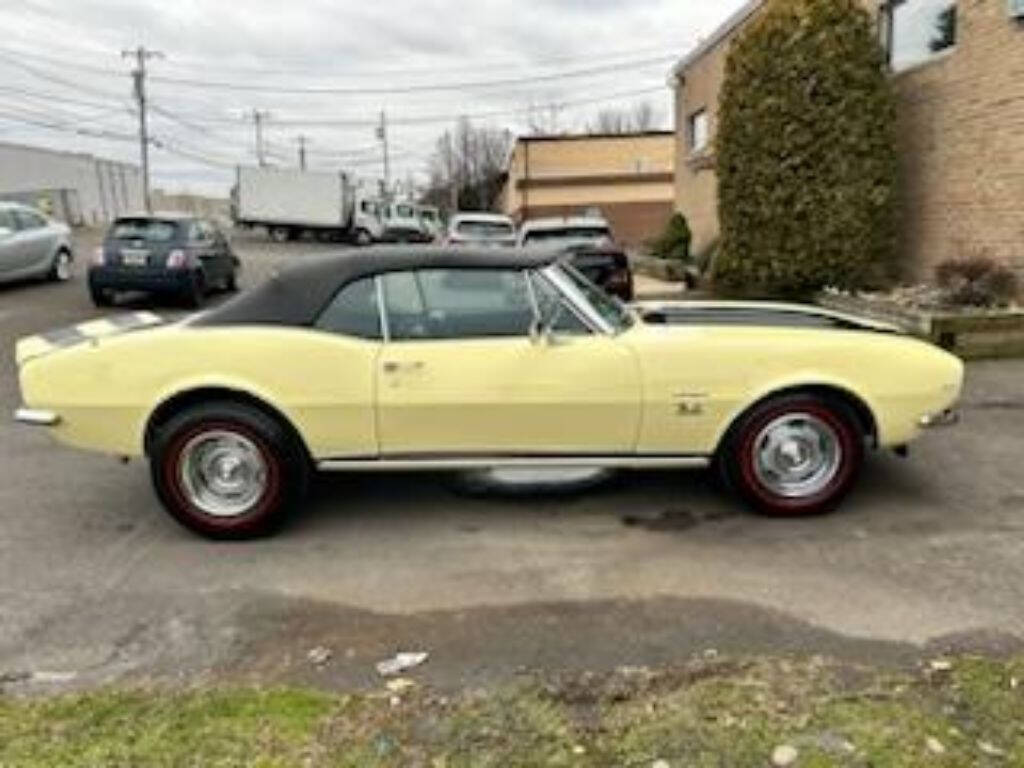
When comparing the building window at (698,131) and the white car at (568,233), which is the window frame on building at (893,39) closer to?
the white car at (568,233)

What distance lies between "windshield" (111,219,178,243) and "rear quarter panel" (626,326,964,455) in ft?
42.1

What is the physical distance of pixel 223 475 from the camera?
217 inches

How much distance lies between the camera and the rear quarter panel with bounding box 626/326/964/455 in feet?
17.7

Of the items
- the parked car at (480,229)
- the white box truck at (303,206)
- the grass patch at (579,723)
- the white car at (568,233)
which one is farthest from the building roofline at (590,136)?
the grass patch at (579,723)

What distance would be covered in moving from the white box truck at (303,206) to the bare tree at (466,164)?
2600 cm

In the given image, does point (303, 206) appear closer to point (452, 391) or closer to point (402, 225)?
point (402, 225)

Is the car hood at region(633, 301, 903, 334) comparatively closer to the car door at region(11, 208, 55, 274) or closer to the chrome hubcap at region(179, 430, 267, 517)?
the chrome hubcap at region(179, 430, 267, 517)

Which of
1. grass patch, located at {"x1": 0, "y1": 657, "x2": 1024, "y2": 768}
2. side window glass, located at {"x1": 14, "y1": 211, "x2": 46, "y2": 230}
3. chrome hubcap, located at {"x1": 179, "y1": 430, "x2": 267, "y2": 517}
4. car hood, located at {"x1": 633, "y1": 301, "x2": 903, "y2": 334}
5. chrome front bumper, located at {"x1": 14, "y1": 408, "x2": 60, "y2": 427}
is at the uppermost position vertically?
side window glass, located at {"x1": 14, "y1": 211, "x2": 46, "y2": 230}

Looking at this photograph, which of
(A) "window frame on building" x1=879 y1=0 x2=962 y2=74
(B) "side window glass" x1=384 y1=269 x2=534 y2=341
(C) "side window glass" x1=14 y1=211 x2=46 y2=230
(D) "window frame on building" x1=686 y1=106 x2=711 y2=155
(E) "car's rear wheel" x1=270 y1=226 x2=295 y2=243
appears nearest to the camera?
(B) "side window glass" x1=384 y1=269 x2=534 y2=341

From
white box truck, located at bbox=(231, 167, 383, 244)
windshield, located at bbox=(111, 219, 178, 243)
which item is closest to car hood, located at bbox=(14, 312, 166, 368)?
windshield, located at bbox=(111, 219, 178, 243)

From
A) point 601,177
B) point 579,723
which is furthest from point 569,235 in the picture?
point 601,177

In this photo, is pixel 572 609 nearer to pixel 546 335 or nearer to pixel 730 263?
pixel 546 335

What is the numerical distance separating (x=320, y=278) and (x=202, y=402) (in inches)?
34.0

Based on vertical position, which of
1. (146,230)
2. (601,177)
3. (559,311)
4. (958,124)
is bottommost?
(559,311)
